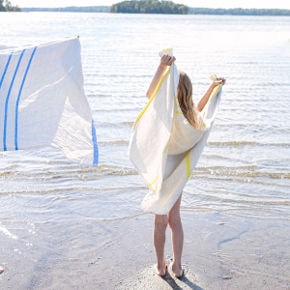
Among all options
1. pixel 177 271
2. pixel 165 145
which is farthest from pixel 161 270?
pixel 165 145

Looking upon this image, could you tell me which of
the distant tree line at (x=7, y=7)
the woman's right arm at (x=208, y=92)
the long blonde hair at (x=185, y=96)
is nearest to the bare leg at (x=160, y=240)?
the long blonde hair at (x=185, y=96)

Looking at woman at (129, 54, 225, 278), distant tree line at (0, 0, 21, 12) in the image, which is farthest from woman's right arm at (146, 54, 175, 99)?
distant tree line at (0, 0, 21, 12)

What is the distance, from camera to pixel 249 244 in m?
5.13

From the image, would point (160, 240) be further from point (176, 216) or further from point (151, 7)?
point (151, 7)

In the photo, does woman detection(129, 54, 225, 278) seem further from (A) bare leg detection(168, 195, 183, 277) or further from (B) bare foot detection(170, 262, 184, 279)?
(B) bare foot detection(170, 262, 184, 279)

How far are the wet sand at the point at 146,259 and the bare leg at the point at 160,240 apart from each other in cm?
7

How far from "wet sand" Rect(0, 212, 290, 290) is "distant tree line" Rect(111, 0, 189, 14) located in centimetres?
14279

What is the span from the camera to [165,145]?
13.2 ft

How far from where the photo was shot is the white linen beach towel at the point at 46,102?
4.21m

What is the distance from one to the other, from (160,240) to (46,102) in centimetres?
139

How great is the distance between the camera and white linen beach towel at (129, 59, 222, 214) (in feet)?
13.2

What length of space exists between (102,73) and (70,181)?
1057cm

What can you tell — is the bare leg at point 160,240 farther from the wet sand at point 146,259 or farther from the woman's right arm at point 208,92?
the woman's right arm at point 208,92

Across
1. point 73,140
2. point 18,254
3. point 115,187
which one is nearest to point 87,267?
point 18,254
